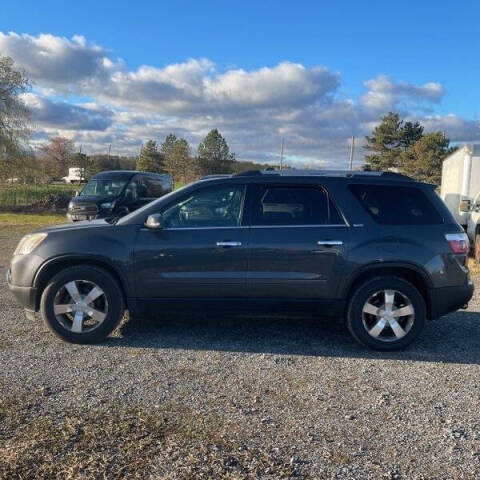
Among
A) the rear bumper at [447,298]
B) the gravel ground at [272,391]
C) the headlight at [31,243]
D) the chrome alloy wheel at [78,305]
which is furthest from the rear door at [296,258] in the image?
the headlight at [31,243]

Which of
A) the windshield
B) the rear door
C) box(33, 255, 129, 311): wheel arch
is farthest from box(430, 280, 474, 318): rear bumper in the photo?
the windshield

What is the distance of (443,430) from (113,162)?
80.1 metres

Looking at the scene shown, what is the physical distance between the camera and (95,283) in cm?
491

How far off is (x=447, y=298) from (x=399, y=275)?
52 cm

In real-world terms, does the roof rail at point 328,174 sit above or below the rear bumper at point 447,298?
above

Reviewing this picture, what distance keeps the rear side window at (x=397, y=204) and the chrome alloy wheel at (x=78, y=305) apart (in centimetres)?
284

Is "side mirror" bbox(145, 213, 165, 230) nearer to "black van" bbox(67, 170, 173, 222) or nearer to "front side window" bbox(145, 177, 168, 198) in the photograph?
"black van" bbox(67, 170, 173, 222)

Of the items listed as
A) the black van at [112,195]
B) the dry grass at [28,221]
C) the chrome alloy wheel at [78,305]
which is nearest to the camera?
the chrome alloy wheel at [78,305]

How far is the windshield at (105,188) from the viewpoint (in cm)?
1582

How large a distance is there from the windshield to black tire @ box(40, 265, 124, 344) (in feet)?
36.6

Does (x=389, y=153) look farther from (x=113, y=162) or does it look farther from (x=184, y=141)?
(x=113, y=162)

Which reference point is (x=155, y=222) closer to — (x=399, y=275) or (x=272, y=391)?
(x=272, y=391)

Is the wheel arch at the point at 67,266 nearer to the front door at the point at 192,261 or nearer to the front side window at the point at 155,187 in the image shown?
the front door at the point at 192,261

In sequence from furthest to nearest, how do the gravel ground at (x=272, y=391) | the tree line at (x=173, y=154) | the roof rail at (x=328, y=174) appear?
the tree line at (x=173, y=154) → the roof rail at (x=328, y=174) → the gravel ground at (x=272, y=391)
